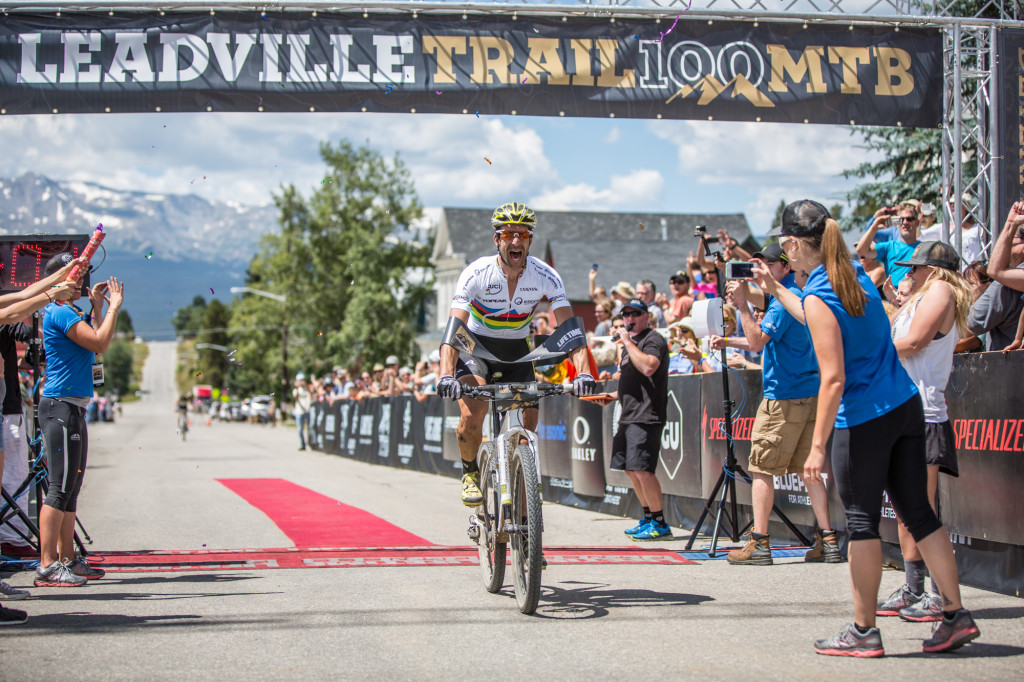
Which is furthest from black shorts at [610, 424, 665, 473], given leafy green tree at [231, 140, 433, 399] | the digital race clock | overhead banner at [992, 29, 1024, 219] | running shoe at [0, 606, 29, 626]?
leafy green tree at [231, 140, 433, 399]

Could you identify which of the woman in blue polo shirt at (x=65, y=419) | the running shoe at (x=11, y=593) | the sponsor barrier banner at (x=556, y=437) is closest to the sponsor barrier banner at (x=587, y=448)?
the sponsor barrier banner at (x=556, y=437)

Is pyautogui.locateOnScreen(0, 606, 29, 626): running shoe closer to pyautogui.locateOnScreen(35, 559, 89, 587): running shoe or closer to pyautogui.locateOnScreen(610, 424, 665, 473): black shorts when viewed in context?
pyautogui.locateOnScreen(35, 559, 89, 587): running shoe

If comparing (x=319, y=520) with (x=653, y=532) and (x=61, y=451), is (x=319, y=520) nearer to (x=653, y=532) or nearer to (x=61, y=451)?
(x=653, y=532)

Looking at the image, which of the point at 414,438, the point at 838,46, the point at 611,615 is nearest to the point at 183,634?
the point at 611,615

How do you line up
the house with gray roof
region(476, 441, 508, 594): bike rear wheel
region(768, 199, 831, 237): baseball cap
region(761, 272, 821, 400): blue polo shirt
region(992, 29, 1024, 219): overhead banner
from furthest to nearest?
1. the house with gray roof
2. region(992, 29, 1024, 219): overhead banner
3. region(761, 272, 821, 400): blue polo shirt
4. region(476, 441, 508, 594): bike rear wheel
5. region(768, 199, 831, 237): baseball cap

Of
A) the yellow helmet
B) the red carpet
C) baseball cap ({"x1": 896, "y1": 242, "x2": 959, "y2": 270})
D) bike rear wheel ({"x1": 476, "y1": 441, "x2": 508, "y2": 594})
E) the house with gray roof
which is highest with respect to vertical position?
the house with gray roof

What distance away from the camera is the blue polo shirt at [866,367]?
466 cm

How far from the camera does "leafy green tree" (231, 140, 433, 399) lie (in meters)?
61.2

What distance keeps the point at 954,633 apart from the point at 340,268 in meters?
62.5

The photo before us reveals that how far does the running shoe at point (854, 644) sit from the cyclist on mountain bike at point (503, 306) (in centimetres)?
217

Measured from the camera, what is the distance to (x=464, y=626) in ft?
18.0

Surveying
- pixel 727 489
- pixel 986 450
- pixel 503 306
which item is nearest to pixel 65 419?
pixel 503 306

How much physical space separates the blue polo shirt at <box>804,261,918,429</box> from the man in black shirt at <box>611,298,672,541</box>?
4.61 meters

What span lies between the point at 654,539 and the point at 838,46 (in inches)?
216
